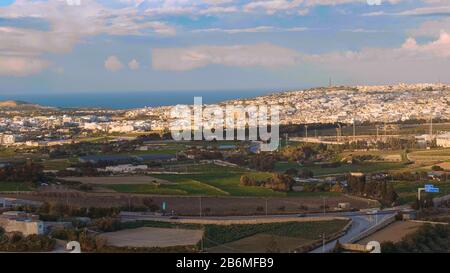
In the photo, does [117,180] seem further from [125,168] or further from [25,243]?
[25,243]

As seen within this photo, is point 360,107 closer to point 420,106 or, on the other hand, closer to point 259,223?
point 420,106

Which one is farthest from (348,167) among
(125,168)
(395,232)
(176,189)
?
(395,232)

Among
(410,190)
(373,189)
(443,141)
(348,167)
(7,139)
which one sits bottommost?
(410,190)

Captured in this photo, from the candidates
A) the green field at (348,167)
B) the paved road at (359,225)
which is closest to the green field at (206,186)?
the green field at (348,167)

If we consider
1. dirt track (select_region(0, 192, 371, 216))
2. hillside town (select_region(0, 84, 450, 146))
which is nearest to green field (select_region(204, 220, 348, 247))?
dirt track (select_region(0, 192, 371, 216))

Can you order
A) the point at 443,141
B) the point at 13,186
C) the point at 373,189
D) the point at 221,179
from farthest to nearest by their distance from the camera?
the point at 443,141, the point at 221,179, the point at 13,186, the point at 373,189
